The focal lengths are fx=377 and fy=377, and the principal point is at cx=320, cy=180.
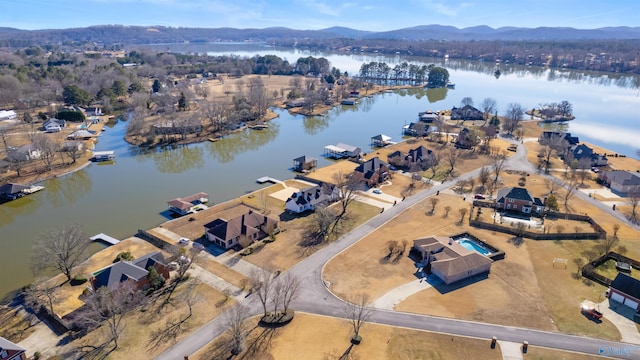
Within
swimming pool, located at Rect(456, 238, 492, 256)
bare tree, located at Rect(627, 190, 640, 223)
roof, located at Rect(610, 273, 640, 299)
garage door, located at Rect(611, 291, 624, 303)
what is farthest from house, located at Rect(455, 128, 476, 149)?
garage door, located at Rect(611, 291, 624, 303)

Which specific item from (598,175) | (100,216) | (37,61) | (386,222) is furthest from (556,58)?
(37,61)

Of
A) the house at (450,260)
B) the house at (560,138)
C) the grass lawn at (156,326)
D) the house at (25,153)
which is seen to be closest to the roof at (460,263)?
the house at (450,260)

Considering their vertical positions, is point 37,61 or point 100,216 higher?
point 37,61

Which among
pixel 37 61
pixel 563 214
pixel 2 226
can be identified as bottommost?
pixel 2 226

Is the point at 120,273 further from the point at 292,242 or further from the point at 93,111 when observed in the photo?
the point at 93,111

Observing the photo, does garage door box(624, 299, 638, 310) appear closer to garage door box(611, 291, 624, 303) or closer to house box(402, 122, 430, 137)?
garage door box(611, 291, 624, 303)

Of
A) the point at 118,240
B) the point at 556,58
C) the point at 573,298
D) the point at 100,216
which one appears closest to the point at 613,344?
the point at 573,298

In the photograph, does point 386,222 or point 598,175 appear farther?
point 598,175

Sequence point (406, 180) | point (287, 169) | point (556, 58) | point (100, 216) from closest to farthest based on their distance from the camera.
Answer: point (100, 216), point (406, 180), point (287, 169), point (556, 58)

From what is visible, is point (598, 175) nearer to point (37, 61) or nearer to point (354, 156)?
point (354, 156)

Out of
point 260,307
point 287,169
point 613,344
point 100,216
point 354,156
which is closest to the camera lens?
point 613,344
